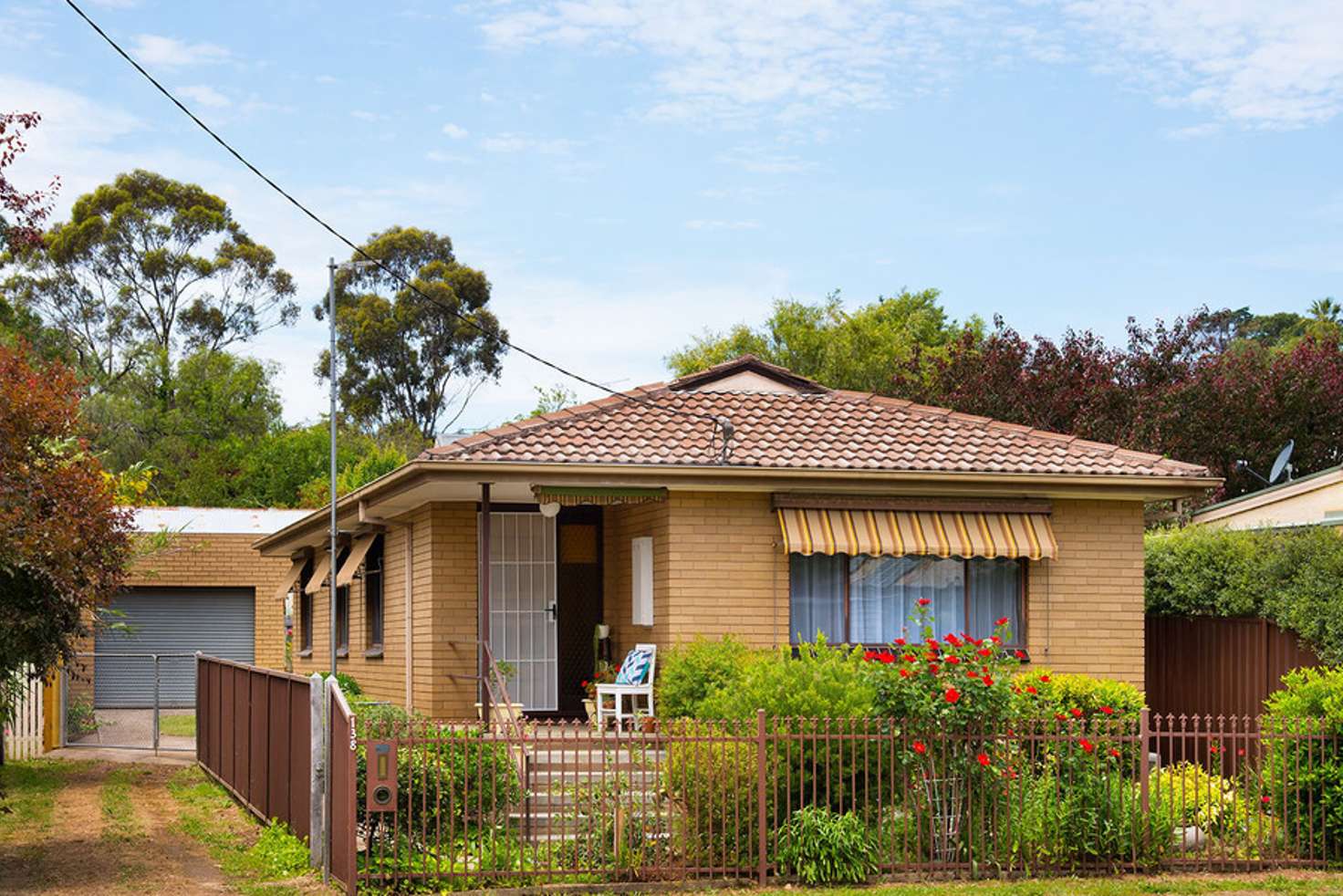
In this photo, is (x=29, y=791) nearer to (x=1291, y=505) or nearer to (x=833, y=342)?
(x=1291, y=505)

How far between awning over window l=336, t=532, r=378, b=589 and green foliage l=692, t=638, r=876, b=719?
9.55 meters

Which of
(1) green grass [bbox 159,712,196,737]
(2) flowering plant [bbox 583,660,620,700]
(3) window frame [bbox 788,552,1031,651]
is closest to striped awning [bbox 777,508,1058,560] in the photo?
(3) window frame [bbox 788,552,1031,651]

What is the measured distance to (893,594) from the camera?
17953 mm

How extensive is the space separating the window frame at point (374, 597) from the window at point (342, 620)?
184 centimetres

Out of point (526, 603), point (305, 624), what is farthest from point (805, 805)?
point (305, 624)

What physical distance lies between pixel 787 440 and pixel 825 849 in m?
6.72

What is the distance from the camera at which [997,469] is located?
17641 mm

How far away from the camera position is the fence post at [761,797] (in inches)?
479

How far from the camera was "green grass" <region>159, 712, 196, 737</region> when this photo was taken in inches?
1115

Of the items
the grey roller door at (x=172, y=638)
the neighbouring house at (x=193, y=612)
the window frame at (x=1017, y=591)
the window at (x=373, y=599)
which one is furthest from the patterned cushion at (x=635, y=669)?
the grey roller door at (x=172, y=638)

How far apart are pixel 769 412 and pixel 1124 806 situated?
7647 mm

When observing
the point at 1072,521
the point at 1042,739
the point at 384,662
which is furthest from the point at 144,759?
the point at 1042,739

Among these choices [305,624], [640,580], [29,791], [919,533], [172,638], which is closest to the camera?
[919,533]

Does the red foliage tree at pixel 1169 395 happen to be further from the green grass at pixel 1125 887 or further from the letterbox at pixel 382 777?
the letterbox at pixel 382 777
